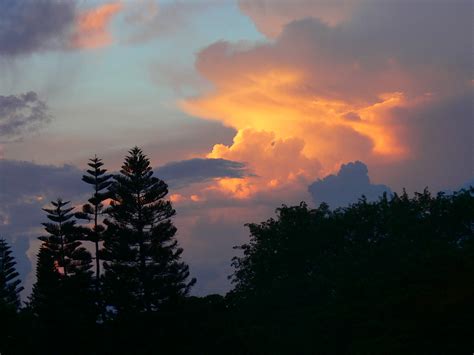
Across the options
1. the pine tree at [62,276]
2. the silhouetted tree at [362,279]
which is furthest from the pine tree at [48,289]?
the silhouetted tree at [362,279]

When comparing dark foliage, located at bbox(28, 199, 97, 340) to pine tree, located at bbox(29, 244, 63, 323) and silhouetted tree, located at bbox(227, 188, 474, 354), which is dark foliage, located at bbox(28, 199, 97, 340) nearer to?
pine tree, located at bbox(29, 244, 63, 323)

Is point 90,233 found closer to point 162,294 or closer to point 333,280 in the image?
point 162,294

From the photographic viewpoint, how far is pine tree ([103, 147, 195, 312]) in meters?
50.3

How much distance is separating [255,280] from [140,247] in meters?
8.61

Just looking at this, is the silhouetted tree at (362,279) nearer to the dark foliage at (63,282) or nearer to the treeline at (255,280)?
the treeline at (255,280)

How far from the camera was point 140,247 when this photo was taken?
2039 inches

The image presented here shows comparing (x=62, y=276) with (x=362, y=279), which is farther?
(x=62, y=276)

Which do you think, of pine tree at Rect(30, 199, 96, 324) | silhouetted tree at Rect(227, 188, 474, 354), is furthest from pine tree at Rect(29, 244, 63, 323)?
silhouetted tree at Rect(227, 188, 474, 354)

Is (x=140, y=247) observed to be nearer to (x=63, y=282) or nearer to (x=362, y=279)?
(x=63, y=282)

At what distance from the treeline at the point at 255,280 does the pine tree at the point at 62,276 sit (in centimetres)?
9

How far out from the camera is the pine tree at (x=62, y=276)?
4612cm

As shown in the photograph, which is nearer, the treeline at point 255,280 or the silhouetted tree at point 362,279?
the silhouetted tree at point 362,279

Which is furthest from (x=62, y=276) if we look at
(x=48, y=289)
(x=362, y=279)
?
(x=362, y=279)

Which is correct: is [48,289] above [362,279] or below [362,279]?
above
